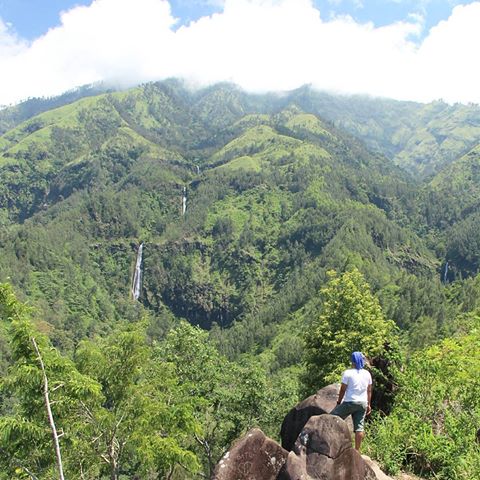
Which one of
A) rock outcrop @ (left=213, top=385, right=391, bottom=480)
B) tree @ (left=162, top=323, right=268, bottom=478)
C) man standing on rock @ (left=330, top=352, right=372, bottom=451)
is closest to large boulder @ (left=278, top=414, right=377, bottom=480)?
rock outcrop @ (left=213, top=385, right=391, bottom=480)

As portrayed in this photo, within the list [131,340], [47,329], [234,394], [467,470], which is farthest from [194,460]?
[47,329]

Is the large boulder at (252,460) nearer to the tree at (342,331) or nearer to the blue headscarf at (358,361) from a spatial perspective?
the blue headscarf at (358,361)

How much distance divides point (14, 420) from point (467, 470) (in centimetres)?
1359

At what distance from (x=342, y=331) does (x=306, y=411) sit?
48.5 feet

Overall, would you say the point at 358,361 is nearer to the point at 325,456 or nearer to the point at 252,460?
the point at 325,456

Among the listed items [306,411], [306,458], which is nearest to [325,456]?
[306,458]

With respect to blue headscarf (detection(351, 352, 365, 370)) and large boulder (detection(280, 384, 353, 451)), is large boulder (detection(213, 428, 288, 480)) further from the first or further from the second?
large boulder (detection(280, 384, 353, 451))

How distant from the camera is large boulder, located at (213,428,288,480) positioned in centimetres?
1255

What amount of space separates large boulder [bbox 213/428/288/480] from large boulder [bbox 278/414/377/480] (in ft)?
3.44

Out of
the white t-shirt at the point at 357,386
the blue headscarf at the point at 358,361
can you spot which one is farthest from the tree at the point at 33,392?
the blue headscarf at the point at 358,361

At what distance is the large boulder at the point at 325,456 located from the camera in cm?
1161

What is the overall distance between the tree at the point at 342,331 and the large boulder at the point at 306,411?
1274 cm

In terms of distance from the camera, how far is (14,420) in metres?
14.3

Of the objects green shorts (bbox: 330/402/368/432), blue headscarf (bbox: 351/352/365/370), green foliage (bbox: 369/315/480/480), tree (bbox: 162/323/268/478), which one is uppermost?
blue headscarf (bbox: 351/352/365/370)
